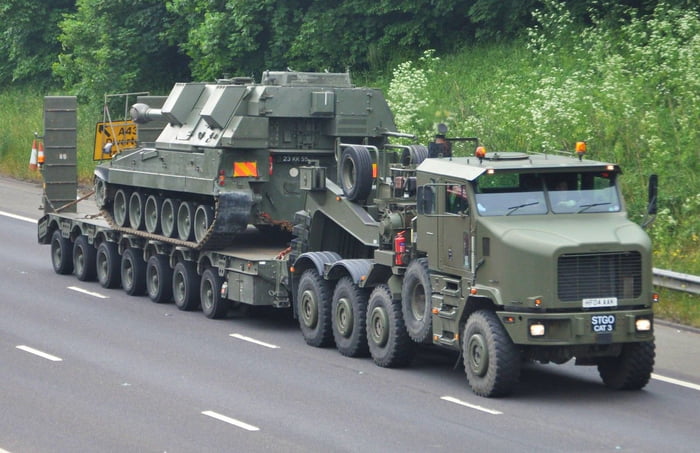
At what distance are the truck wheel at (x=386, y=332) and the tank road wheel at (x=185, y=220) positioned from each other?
5.14 metres

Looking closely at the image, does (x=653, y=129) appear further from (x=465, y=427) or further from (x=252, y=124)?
(x=465, y=427)

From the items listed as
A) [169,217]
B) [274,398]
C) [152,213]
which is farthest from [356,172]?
[152,213]

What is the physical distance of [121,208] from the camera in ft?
81.1

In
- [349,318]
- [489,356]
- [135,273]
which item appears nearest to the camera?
[489,356]

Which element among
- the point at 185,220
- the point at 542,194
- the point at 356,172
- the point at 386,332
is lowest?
the point at 386,332

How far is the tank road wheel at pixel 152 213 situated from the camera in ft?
76.7

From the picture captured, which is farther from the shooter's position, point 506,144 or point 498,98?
point 498,98

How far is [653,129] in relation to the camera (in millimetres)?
24312

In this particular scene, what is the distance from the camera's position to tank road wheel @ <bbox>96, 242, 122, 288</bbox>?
24672mm

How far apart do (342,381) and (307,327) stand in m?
2.64

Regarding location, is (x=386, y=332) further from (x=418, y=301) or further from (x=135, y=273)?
(x=135, y=273)

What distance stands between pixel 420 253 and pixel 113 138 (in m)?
10.5

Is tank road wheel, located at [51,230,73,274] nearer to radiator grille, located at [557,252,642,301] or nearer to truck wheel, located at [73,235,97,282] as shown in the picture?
truck wheel, located at [73,235,97,282]

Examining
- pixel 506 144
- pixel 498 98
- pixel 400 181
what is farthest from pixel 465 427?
pixel 498 98
